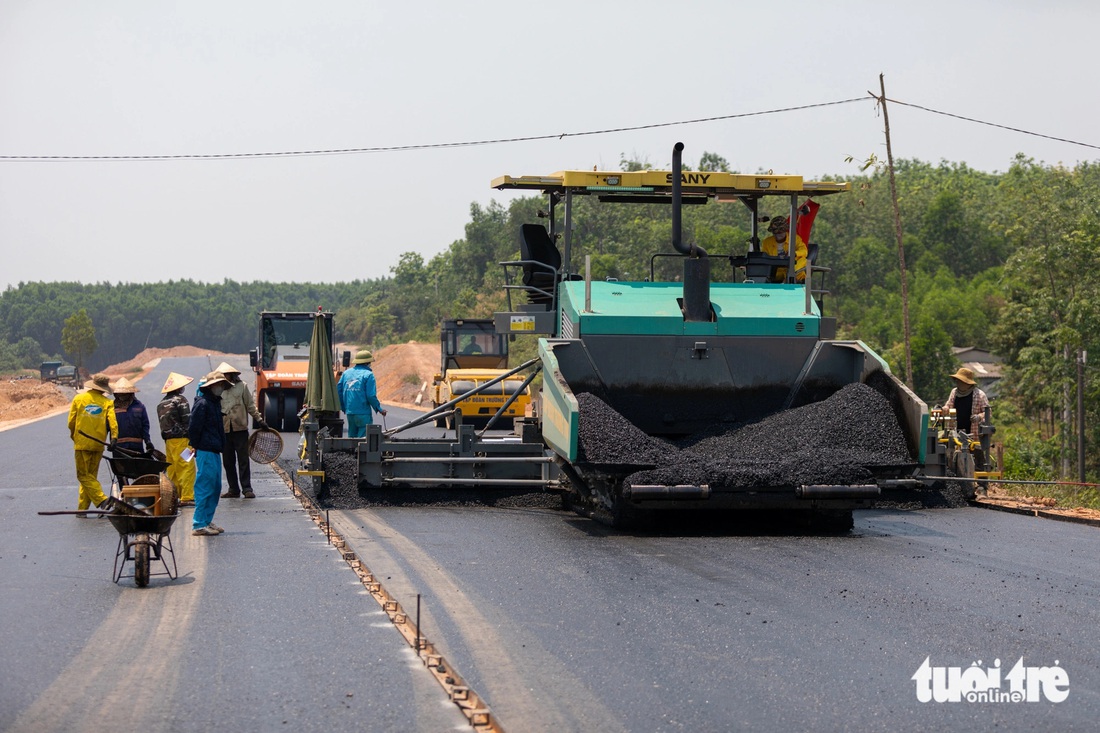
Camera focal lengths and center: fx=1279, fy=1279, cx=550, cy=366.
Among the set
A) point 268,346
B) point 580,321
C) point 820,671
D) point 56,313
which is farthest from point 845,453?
point 56,313

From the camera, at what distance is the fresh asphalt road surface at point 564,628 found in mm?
5434

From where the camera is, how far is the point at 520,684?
583cm

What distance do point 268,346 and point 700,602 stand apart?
23270 mm

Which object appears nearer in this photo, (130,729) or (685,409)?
(130,729)

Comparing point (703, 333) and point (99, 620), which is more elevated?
point (703, 333)

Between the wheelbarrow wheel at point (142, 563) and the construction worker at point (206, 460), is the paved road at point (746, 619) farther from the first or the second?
the wheelbarrow wheel at point (142, 563)

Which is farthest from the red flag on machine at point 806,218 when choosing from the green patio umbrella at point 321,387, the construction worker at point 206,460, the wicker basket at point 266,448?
the wicker basket at point 266,448

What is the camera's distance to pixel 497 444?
12.9 m

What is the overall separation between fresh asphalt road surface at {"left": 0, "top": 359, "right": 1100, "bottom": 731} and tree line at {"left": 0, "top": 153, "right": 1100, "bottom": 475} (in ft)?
18.9

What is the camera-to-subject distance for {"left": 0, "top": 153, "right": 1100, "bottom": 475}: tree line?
3578cm

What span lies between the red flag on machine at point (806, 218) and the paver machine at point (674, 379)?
0.17 meters

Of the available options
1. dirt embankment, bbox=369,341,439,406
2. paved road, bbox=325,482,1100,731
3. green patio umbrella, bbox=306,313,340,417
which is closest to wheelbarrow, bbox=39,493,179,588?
paved road, bbox=325,482,1100,731

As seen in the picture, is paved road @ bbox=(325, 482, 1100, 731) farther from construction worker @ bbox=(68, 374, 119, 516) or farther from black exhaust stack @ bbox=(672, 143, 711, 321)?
construction worker @ bbox=(68, 374, 119, 516)

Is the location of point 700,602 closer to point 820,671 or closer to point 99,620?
point 820,671
